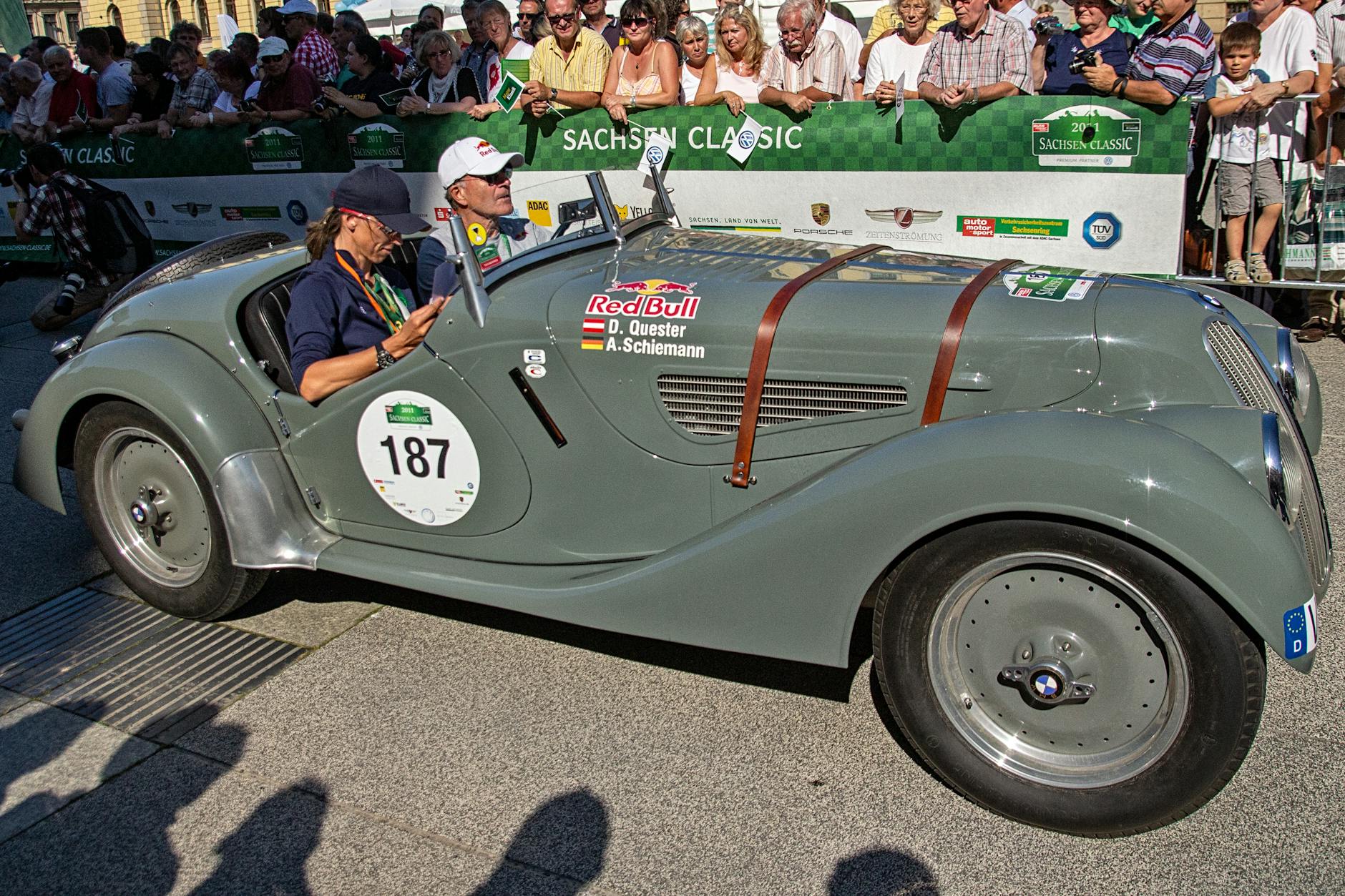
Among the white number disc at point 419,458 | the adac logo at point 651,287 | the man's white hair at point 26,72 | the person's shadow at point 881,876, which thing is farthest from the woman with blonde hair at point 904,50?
the man's white hair at point 26,72

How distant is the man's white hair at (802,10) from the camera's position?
270 inches

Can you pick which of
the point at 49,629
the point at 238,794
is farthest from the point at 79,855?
the point at 49,629

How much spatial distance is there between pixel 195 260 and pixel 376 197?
1.10 metres

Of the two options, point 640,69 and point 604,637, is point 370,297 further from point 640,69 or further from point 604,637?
point 640,69

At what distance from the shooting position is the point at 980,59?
654cm

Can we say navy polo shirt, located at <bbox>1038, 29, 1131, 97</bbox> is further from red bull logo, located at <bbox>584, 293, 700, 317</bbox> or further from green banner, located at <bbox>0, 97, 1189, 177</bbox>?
red bull logo, located at <bbox>584, 293, 700, 317</bbox>

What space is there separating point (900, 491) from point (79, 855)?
7.59 ft

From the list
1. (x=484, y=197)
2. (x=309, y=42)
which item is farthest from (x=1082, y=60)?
(x=309, y=42)

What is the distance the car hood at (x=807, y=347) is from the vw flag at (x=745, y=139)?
384 centimetres

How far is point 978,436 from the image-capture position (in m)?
2.62

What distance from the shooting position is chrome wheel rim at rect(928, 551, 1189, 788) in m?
2.54

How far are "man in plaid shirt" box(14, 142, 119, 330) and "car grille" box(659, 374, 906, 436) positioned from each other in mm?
7417

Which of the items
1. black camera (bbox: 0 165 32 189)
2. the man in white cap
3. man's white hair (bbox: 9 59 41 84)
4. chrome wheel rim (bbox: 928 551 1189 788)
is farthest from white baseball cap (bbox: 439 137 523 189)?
man's white hair (bbox: 9 59 41 84)

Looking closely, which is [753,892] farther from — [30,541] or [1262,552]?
[30,541]
